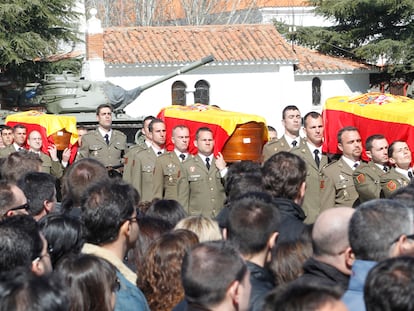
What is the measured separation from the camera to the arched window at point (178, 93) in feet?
92.4

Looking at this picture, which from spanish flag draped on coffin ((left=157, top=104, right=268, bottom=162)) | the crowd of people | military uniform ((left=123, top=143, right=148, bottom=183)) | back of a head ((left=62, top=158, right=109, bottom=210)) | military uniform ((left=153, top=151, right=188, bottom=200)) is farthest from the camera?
military uniform ((left=123, top=143, right=148, bottom=183))

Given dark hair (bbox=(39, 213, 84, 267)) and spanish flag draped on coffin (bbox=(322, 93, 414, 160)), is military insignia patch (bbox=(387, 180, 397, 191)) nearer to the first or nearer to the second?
spanish flag draped on coffin (bbox=(322, 93, 414, 160))

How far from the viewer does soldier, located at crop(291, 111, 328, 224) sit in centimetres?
877

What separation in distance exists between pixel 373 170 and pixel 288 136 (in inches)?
60.4

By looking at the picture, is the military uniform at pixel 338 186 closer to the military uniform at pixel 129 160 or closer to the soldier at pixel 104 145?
the military uniform at pixel 129 160

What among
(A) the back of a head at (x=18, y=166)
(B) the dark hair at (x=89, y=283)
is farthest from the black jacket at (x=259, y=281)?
(A) the back of a head at (x=18, y=166)

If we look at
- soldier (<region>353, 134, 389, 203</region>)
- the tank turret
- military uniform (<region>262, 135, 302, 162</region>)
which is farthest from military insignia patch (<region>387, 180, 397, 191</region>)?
the tank turret

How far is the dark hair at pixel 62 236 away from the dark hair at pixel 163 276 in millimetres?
397

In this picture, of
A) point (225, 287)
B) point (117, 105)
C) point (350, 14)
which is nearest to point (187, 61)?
point (350, 14)

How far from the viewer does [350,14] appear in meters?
28.6

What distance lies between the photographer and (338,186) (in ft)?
28.3

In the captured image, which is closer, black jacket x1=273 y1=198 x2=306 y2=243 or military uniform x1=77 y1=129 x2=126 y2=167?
black jacket x1=273 y1=198 x2=306 y2=243

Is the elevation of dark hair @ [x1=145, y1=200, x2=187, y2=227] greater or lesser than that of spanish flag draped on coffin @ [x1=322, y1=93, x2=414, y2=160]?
lesser

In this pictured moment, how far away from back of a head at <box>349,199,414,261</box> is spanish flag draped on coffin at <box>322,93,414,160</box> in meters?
4.53
